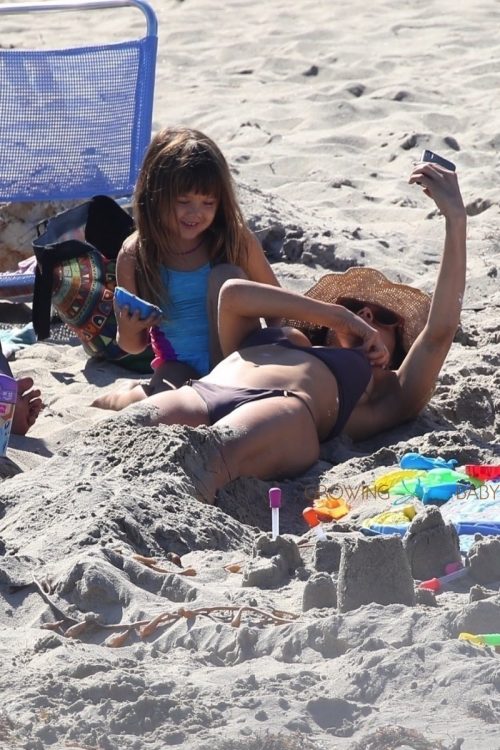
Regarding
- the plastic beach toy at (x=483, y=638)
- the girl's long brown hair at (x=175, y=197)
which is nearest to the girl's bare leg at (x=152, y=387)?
the girl's long brown hair at (x=175, y=197)

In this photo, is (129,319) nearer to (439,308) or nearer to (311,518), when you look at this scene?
(439,308)

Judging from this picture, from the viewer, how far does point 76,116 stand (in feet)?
19.0

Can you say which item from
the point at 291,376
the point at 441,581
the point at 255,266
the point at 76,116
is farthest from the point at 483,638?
the point at 76,116

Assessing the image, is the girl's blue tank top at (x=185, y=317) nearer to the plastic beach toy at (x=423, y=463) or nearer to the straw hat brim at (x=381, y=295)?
the straw hat brim at (x=381, y=295)

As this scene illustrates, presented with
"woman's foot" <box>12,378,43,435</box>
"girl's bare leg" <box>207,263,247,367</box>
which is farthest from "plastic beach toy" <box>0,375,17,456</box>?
"girl's bare leg" <box>207,263,247,367</box>

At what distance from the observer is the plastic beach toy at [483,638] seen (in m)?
2.27

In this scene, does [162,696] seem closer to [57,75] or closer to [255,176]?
[57,75]

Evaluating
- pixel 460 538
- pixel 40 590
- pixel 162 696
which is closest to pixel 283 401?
pixel 460 538

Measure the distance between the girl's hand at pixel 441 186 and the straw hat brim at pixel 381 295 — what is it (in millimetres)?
354

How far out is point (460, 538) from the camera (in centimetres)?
300

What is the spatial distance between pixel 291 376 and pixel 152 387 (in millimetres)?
682

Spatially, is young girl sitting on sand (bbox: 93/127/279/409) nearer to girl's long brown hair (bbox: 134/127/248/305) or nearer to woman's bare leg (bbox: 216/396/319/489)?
girl's long brown hair (bbox: 134/127/248/305)

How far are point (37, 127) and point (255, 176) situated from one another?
1.44 meters

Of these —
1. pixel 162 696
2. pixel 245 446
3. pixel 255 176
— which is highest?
pixel 162 696
